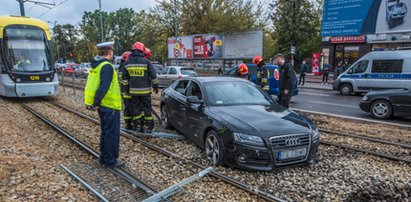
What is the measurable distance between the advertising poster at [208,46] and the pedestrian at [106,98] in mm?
27698

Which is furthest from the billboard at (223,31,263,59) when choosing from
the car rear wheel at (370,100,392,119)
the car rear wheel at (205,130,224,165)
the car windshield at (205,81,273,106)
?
the car rear wheel at (205,130,224,165)

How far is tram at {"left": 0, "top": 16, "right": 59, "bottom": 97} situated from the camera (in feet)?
39.4

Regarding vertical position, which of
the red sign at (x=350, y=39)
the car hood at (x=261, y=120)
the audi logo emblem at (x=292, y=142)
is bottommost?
the audi logo emblem at (x=292, y=142)

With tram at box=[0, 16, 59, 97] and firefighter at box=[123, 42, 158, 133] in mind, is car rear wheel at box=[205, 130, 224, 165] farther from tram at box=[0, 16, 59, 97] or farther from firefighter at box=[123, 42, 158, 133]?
tram at box=[0, 16, 59, 97]

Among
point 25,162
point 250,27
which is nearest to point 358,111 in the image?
point 25,162

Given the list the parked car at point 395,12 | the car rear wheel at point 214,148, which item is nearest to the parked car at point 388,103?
the car rear wheel at point 214,148

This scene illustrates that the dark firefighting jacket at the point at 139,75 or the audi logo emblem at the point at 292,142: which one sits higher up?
the dark firefighting jacket at the point at 139,75

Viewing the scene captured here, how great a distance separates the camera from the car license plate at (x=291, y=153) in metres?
4.65

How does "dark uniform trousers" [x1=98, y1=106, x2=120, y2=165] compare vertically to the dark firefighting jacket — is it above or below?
below

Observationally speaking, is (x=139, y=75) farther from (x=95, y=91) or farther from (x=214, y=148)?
(x=214, y=148)

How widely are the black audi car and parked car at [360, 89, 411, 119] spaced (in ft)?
17.4

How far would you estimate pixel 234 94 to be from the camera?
6.10 metres

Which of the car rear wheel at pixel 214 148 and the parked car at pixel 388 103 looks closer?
the car rear wheel at pixel 214 148

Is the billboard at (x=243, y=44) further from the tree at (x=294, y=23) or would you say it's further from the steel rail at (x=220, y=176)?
the steel rail at (x=220, y=176)
